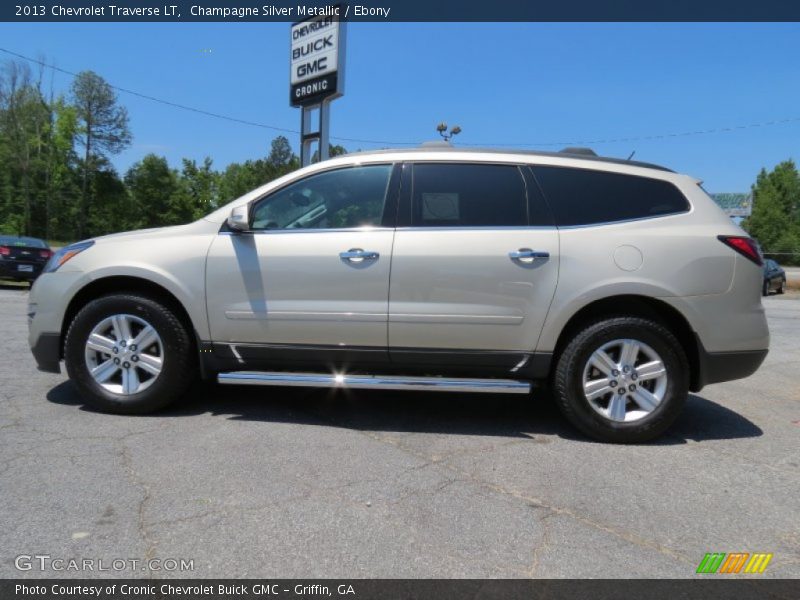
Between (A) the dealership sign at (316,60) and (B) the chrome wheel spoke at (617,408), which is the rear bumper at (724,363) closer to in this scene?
(B) the chrome wheel spoke at (617,408)

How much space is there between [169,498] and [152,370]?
1425 mm

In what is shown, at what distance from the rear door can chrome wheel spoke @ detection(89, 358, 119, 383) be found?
198 cm

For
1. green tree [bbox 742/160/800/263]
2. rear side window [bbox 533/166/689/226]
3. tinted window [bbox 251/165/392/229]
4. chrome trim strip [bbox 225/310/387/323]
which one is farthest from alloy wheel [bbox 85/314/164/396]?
green tree [bbox 742/160/800/263]

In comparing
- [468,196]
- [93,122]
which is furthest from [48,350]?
[93,122]

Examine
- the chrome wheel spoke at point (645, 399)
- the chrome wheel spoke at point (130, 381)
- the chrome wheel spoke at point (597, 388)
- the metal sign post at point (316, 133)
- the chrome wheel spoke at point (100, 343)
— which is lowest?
the chrome wheel spoke at point (130, 381)

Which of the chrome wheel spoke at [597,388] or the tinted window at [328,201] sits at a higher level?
the tinted window at [328,201]

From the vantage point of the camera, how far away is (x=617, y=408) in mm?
3779

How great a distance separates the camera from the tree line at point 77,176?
53781 mm

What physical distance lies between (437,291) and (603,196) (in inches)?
52.4

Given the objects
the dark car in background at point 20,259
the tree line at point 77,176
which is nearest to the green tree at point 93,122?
the tree line at point 77,176

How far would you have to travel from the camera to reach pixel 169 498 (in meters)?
2.83

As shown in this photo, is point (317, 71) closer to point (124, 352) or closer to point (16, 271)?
point (16, 271)
